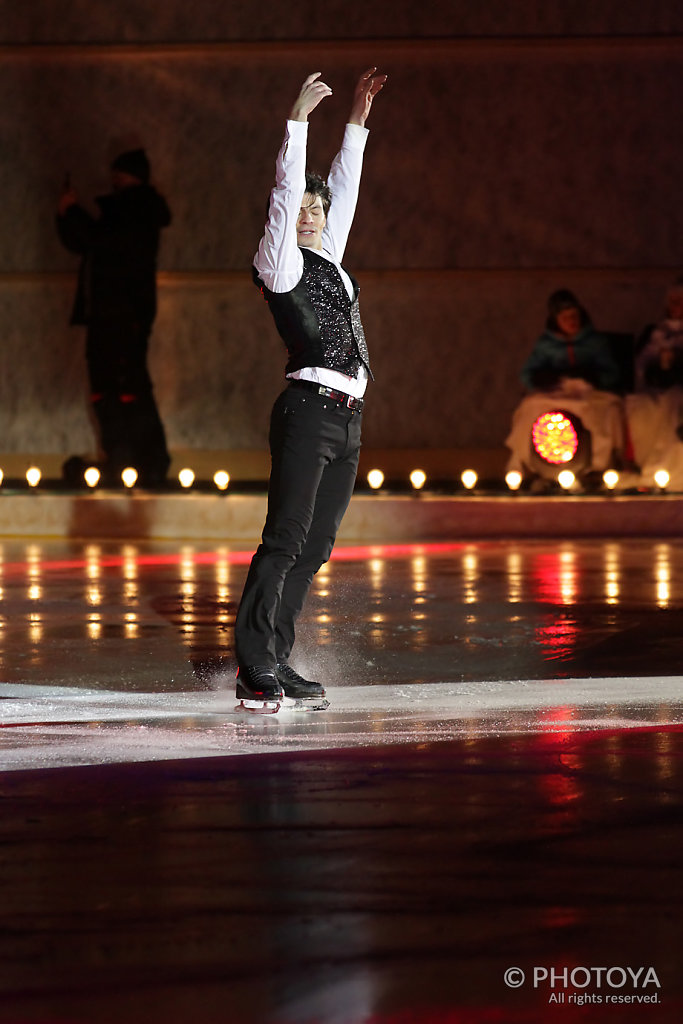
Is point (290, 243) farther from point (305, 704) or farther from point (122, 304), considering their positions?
point (122, 304)

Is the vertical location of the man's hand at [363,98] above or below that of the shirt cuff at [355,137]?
above

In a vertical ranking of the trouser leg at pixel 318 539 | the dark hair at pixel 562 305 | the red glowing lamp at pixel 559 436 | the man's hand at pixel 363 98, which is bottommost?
the trouser leg at pixel 318 539

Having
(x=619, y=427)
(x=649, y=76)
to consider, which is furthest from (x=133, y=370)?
(x=649, y=76)

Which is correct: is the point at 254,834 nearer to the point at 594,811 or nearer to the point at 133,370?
the point at 594,811

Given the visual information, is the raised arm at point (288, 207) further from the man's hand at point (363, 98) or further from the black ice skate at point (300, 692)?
the black ice skate at point (300, 692)

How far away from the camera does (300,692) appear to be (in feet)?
21.7

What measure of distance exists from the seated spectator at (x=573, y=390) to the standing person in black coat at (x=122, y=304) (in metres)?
2.99

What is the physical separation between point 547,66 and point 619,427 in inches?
183

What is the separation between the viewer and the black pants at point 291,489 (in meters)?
6.44

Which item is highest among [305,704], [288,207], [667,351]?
[288,207]

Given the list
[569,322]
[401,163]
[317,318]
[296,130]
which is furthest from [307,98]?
[401,163]

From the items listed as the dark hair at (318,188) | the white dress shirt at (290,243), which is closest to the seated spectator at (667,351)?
the white dress shirt at (290,243)

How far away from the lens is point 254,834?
4816 mm

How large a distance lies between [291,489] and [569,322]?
8.08m
